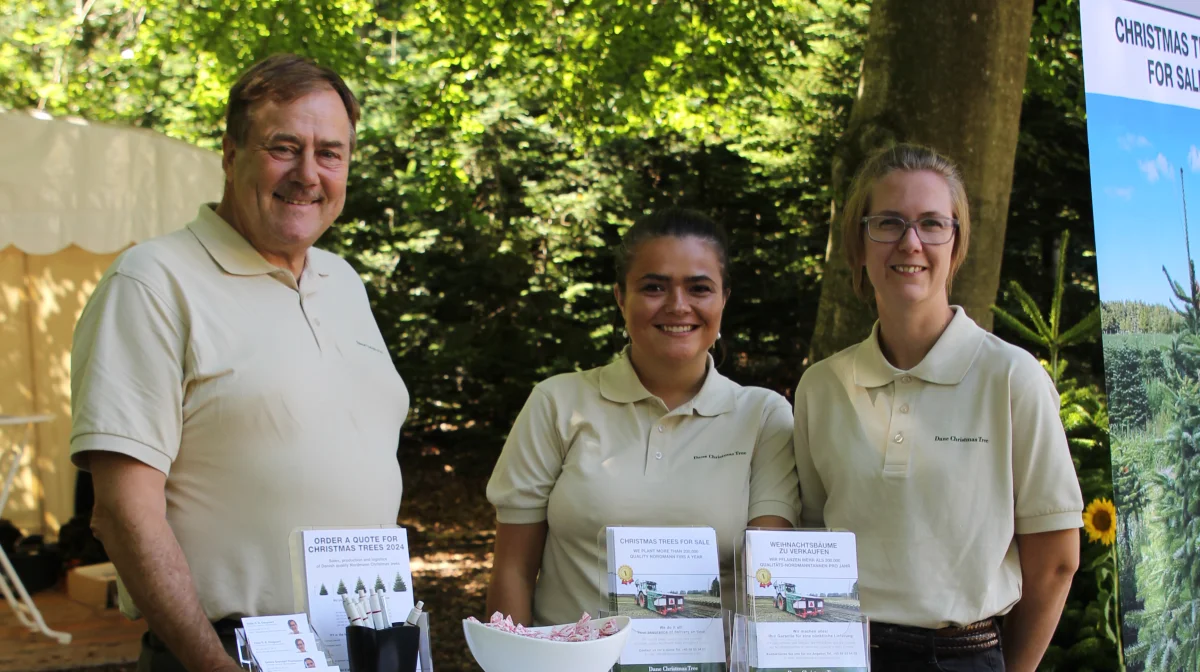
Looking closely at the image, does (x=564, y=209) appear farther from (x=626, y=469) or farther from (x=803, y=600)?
(x=803, y=600)

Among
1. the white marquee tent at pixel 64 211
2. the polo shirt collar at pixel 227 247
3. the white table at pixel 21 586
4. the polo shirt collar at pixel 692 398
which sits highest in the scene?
the white marquee tent at pixel 64 211

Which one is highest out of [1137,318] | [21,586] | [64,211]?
[64,211]

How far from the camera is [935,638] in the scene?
205 centimetres

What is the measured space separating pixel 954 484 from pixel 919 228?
50 centimetres

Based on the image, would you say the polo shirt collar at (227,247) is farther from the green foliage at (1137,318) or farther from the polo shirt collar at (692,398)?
the green foliage at (1137,318)

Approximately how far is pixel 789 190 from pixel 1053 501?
7452 millimetres

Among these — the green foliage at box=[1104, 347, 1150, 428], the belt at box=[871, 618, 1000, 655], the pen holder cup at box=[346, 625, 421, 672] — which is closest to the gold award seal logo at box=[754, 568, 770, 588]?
the belt at box=[871, 618, 1000, 655]

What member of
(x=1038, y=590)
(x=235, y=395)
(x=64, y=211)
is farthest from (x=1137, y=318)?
(x=64, y=211)

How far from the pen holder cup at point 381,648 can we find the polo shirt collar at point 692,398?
0.79 m

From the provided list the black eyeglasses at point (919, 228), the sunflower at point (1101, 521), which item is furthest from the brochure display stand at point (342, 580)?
the sunflower at point (1101, 521)

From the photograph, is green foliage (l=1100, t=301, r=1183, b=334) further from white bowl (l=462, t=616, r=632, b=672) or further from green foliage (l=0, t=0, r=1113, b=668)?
green foliage (l=0, t=0, r=1113, b=668)

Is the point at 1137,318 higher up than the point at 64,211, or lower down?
lower down

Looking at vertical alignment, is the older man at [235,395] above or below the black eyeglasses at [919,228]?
below

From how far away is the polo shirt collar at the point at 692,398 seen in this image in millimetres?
2340
